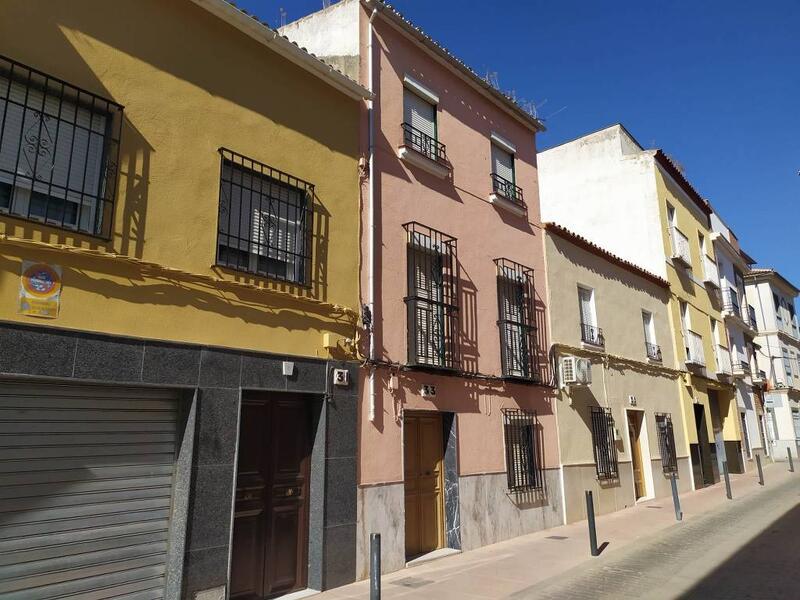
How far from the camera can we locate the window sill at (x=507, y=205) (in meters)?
10.9

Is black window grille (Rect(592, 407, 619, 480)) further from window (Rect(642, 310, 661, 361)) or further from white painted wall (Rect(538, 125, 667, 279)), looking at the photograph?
white painted wall (Rect(538, 125, 667, 279))

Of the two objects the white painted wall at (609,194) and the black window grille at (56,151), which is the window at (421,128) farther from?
the white painted wall at (609,194)

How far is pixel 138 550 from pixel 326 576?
2195 mm

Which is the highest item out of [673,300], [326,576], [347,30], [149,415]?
[347,30]

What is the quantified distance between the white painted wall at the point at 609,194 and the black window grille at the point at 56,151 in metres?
15.6

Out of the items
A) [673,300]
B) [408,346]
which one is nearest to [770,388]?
[673,300]

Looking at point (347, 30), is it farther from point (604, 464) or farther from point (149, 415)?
point (604, 464)

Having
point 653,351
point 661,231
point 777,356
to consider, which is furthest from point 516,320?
point 777,356

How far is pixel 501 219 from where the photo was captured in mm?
11133

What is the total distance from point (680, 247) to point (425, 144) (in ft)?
40.6

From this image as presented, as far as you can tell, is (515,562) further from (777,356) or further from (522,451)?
(777,356)

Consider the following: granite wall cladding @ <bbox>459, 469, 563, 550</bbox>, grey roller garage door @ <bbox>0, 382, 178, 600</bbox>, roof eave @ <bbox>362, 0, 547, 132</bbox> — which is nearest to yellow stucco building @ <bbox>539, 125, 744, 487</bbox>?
roof eave @ <bbox>362, 0, 547, 132</bbox>

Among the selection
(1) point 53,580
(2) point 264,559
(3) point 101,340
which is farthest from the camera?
(2) point 264,559

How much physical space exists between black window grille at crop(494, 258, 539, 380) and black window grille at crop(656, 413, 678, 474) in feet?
21.5
